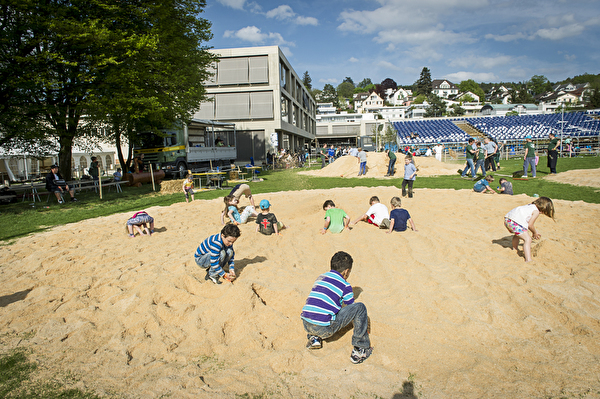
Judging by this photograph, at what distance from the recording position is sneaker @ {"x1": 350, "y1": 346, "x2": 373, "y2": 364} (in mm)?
3627

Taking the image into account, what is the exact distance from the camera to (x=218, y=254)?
5402mm

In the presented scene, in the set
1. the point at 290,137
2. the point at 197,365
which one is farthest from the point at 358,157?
the point at 290,137

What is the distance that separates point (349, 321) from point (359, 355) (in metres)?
0.38

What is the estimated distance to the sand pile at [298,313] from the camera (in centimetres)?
335

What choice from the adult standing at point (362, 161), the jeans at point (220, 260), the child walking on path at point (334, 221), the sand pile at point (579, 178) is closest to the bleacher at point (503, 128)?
the adult standing at point (362, 161)

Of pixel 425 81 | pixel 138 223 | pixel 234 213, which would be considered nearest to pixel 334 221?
pixel 234 213

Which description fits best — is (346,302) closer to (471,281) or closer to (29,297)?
(471,281)

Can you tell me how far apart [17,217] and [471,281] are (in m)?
13.9

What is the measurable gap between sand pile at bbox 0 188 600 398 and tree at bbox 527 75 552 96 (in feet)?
579

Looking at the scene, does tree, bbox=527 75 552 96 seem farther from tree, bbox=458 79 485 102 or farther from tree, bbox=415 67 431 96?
tree, bbox=415 67 431 96

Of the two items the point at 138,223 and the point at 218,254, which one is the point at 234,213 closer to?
the point at 138,223

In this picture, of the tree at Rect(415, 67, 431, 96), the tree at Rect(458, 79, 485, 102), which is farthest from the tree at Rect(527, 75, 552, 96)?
the tree at Rect(415, 67, 431, 96)

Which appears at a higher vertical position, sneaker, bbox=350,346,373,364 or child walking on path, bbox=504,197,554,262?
child walking on path, bbox=504,197,554,262

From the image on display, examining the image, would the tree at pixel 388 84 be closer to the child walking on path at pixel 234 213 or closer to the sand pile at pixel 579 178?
the sand pile at pixel 579 178
